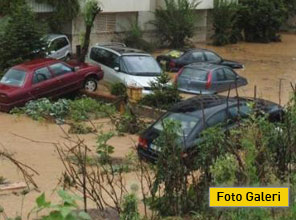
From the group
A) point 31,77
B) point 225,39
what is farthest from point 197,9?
point 31,77

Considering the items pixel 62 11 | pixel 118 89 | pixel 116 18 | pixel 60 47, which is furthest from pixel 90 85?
pixel 116 18

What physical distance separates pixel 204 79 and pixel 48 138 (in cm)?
726

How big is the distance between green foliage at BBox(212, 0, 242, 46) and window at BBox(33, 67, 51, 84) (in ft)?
65.3

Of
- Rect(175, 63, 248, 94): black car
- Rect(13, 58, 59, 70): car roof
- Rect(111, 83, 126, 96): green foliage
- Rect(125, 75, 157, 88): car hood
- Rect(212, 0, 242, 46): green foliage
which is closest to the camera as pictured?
Rect(13, 58, 59, 70): car roof

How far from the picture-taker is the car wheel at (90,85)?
2412cm

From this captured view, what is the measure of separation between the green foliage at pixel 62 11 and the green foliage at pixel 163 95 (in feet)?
42.7

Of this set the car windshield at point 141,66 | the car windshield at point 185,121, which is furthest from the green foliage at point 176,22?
the car windshield at point 185,121

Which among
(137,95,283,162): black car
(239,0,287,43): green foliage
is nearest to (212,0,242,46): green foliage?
(239,0,287,43): green foliage

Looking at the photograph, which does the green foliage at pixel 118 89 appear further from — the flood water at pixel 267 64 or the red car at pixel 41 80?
the flood water at pixel 267 64

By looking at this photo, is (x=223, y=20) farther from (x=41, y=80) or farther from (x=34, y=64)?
(x=41, y=80)

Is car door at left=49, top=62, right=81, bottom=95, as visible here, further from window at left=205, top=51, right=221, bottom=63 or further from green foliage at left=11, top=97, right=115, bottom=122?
window at left=205, top=51, right=221, bottom=63

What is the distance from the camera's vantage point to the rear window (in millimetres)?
23922

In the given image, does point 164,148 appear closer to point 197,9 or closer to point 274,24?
point 197,9

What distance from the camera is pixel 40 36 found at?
84.6 feet
